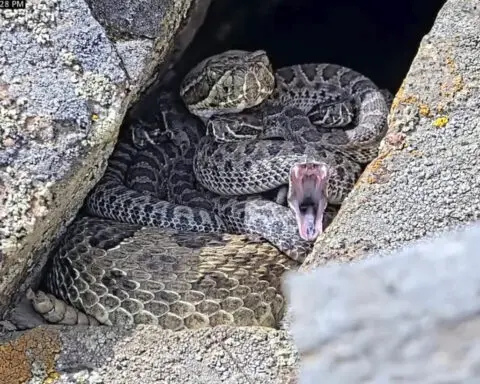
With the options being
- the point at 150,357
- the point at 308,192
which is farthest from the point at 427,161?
the point at 150,357

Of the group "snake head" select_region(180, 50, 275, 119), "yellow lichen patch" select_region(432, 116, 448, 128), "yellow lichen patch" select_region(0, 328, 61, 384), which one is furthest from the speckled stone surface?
"snake head" select_region(180, 50, 275, 119)

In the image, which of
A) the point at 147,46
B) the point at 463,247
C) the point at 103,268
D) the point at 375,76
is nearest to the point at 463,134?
the point at 147,46

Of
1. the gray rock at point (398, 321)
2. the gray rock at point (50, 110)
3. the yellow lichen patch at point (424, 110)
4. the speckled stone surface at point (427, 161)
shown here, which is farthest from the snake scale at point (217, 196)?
the gray rock at point (398, 321)

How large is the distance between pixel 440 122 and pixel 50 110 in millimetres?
1321

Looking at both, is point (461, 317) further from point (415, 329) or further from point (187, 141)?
point (187, 141)

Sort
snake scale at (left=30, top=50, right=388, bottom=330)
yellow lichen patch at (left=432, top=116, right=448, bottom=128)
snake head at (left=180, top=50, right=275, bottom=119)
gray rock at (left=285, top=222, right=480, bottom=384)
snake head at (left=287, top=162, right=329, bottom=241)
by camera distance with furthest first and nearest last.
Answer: snake head at (left=180, top=50, right=275, bottom=119), snake head at (left=287, top=162, right=329, bottom=241), snake scale at (left=30, top=50, right=388, bottom=330), yellow lichen patch at (left=432, top=116, right=448, bottom=128), gray rock at (left=285, top=222, right=480, bottom=384)

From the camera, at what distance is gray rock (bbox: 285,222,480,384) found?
3.08 ft

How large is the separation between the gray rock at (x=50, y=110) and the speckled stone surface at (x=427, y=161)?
856mm

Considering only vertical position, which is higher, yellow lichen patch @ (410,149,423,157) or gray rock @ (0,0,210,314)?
gray rock @ (0,0,210,314)

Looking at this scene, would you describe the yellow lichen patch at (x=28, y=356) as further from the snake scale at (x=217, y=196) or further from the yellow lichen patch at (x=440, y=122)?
the yellow lichen patch at (x=440, y=122)

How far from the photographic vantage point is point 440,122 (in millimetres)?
2936

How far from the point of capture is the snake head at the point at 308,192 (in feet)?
12.2

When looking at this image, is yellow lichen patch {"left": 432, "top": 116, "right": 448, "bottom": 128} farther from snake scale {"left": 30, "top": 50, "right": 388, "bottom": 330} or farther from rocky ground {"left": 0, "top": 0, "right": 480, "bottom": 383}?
snake scale {"left": 30, "top": 50, "right": 388, "bottom": 330}

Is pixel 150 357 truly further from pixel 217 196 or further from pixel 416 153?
pixel 217 196
